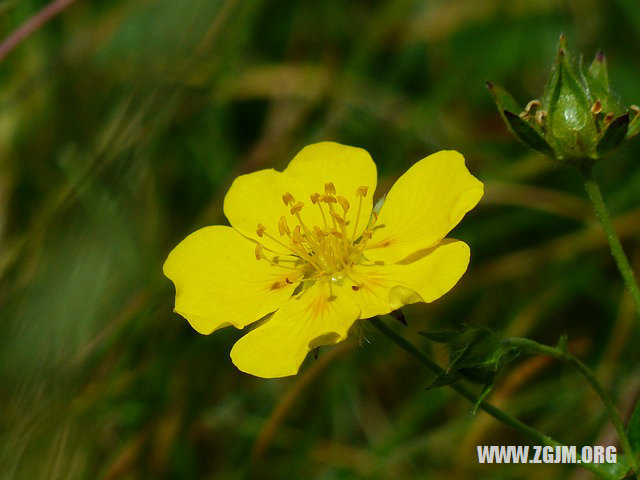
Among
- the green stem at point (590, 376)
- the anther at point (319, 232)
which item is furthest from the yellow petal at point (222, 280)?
the green stem at point (590, 376)

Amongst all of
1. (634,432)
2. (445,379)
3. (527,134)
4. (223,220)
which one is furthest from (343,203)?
(223,220)

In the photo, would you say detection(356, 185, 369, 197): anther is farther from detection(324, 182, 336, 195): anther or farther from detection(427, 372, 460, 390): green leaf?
detection(427, 372, 460, 390): green leaf

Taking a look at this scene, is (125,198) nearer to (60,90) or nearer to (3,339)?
(3,339)

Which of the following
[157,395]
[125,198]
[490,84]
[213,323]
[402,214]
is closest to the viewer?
[490,84]

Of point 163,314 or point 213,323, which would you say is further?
point 163,314

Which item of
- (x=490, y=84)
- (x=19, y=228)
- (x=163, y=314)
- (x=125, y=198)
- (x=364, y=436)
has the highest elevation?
(x=490, y=84)

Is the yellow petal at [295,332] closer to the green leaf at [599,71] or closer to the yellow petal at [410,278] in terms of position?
the yellow petal at [410,278]

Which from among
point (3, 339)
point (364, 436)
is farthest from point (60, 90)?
point (364, 436)
